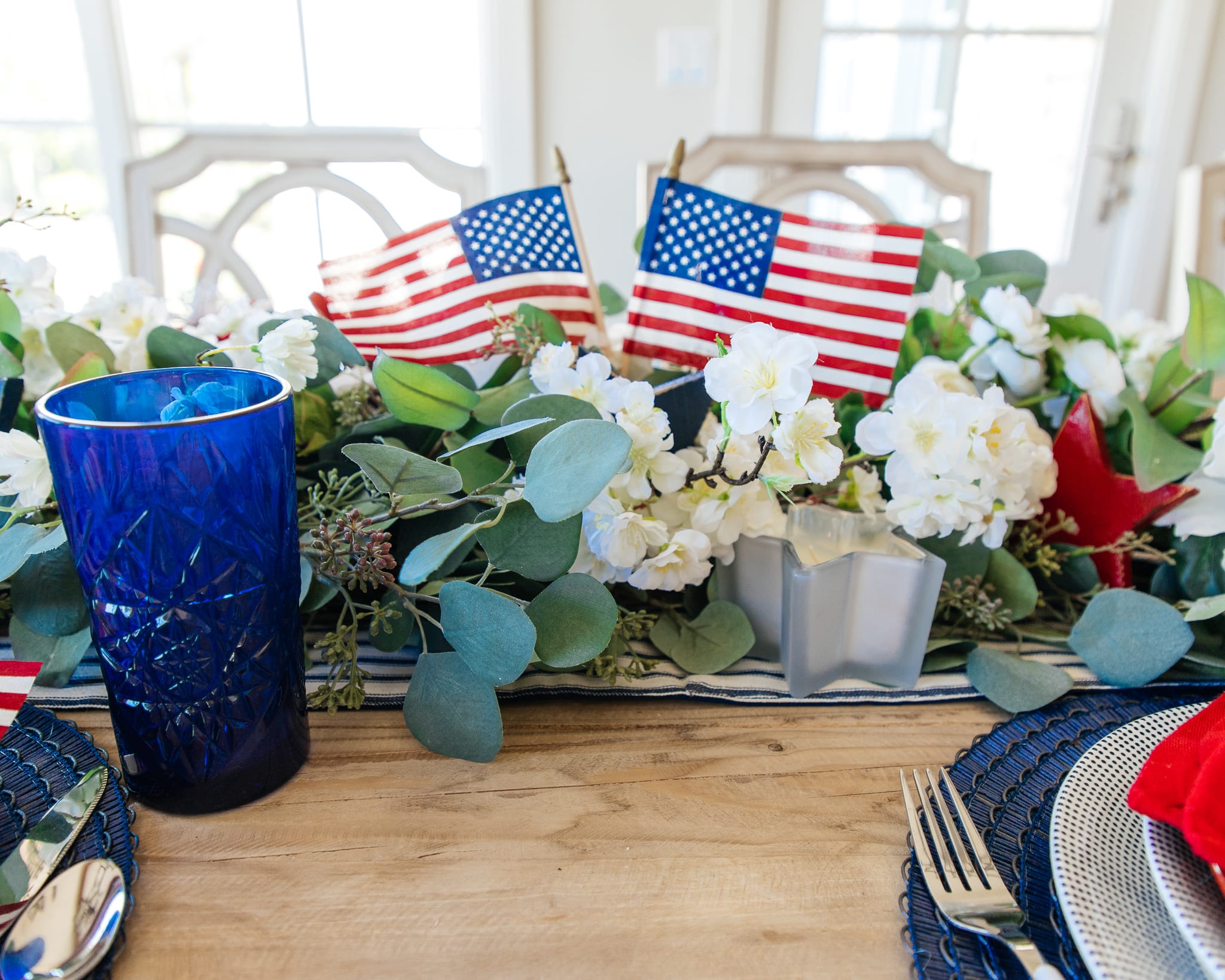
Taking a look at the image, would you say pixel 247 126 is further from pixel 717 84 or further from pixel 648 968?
pixel 648 968

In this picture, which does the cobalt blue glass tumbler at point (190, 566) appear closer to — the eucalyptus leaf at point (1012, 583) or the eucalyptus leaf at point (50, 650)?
the eucalyptus leaf at point (50, 650)

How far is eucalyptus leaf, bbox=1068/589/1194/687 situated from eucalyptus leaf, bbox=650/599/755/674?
0.22 m

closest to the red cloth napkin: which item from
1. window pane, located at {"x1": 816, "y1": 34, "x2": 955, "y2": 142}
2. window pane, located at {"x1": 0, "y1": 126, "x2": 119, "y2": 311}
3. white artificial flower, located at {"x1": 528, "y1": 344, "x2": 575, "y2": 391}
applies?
white artificial flower, located at {"x1": 528, "y1": 344, "x2": 575, "y2": 391}

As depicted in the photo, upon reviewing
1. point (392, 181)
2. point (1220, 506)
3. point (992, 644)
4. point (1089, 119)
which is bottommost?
point (992, 644)

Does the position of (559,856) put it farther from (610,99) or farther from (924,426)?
(610,99)

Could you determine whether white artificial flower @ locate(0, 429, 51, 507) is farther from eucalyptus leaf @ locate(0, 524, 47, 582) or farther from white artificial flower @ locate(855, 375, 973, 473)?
white artificial flower @ locate(855, 375, 973, 473)

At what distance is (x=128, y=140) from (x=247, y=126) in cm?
34

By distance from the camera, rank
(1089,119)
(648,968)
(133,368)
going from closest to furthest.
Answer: (648,968)
(133,368)
(1089,119)

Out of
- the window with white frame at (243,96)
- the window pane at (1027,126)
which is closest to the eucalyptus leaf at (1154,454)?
the window with white frame at (243,96)

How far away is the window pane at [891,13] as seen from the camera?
7.64 ft

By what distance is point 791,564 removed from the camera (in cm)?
49

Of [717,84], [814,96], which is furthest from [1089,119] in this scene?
[717,84]

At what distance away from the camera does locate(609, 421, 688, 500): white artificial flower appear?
47 cm

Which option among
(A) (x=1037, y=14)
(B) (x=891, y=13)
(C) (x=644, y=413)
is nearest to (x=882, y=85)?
(B) (x=891, y=13)
